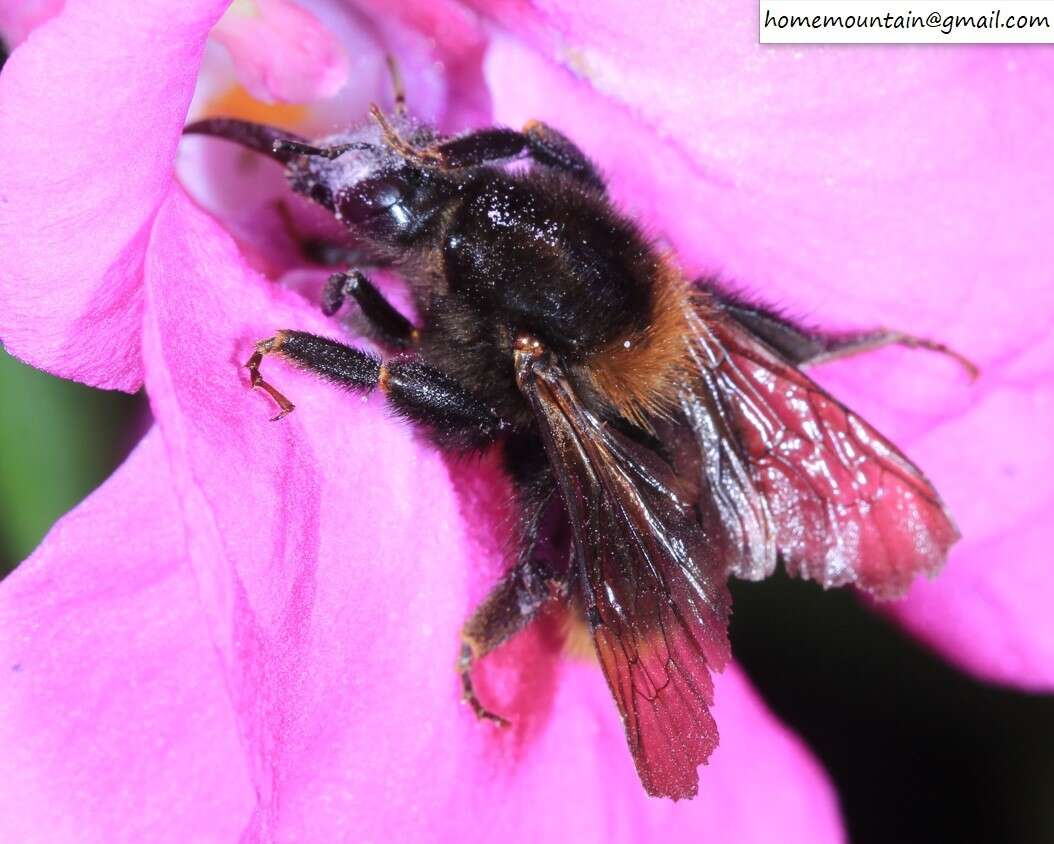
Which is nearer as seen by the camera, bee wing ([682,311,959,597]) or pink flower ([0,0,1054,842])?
pink flower ([0,0,1054,842])

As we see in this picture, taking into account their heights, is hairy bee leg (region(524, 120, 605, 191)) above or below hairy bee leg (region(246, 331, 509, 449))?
above

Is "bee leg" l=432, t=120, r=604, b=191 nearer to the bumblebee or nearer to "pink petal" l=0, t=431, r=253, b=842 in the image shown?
the bumblebee

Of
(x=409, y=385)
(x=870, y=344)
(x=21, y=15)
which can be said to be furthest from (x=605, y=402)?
(x=21, y=15)

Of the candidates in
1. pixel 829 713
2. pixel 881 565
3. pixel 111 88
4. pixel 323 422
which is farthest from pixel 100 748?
pixel 829 713

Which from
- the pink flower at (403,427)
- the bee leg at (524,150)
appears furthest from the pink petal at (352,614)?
the bee leg at (524,150)

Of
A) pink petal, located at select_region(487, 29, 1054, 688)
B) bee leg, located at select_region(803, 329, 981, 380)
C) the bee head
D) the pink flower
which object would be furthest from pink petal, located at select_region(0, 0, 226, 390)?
bee leg, located at select_region(803, 329, 981, 380)

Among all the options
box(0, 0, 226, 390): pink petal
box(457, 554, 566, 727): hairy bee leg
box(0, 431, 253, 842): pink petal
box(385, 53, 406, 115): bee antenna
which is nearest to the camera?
box(0, 0, 226, 390): pink petal

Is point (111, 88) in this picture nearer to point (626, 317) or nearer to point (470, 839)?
point (626, 317)

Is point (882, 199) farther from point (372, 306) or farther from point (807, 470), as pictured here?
point (372, 306)

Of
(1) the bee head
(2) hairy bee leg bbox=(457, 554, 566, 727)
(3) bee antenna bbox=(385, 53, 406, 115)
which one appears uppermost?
(3) bee antenna bbox=(385, 53, 406, 115)
